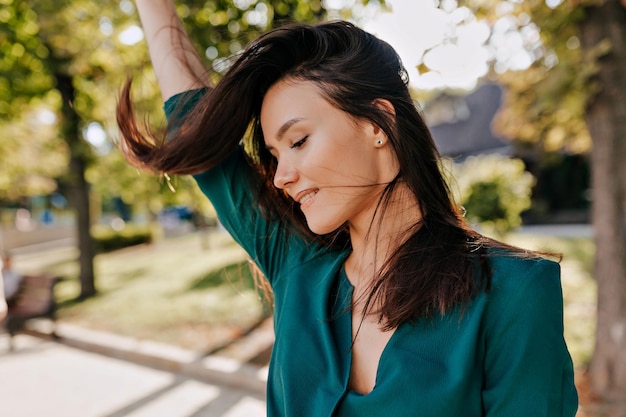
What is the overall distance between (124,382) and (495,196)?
22.1 feet

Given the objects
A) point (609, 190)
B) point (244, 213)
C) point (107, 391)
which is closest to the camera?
point (244, 213)

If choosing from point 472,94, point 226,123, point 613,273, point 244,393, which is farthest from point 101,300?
point 472,94

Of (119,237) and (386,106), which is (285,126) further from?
(119,237)

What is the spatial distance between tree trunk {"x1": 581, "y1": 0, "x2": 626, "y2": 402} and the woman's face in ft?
11.7

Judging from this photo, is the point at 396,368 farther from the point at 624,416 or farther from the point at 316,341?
the point at 624,416

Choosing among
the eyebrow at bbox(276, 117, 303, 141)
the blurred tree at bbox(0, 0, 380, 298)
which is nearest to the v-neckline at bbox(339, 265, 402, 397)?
the eyebrow at bbox(276, 117, 303, 141)

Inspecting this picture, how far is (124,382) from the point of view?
17.8 feet

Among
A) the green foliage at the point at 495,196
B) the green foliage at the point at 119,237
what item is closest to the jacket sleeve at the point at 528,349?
the green foliage at the point at 495,196

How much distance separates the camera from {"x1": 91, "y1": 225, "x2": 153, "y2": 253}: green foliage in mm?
20094

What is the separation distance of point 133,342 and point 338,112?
6050 millimetres

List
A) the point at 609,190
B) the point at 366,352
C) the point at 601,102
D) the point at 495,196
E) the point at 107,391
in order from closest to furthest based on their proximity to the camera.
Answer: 1. the point at 366,352
2. the point at 601,102
3. the point at 609,190
4. the point at 107,391
5. the point at 495,196

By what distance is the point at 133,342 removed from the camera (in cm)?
654

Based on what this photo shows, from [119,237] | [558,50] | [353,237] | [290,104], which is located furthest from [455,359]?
[119,237]

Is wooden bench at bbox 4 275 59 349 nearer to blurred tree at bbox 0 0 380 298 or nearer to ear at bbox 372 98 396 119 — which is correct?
blurred tree at bbox 0 0 380 298
